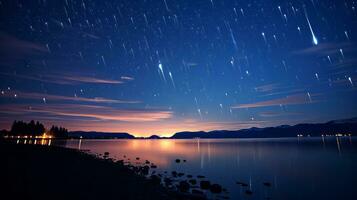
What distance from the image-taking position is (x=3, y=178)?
51.7 feet

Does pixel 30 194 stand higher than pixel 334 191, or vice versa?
pixel 30 194

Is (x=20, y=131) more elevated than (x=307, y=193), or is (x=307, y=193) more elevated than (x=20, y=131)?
(x=20, y=131)

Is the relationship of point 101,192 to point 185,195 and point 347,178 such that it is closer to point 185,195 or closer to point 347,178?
point 185,195

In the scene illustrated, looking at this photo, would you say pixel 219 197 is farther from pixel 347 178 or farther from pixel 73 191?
pixel 347 178

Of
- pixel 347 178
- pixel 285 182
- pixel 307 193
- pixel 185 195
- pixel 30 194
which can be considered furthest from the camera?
pixel 347 178

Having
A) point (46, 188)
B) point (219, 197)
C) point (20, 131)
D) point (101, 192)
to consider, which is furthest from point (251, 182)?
point (20, 131)

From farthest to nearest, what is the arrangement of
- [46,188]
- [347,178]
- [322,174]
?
[322,174], [347,178], [46,188]

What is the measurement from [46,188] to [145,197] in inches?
239

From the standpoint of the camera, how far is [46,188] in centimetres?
1471

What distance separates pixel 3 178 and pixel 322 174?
41.3 m

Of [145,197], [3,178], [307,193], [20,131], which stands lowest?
[307,193]

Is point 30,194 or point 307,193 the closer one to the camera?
point 30,194

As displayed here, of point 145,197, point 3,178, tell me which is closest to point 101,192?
point 145,197

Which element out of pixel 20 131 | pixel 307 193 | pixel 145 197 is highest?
pixel 20 131
